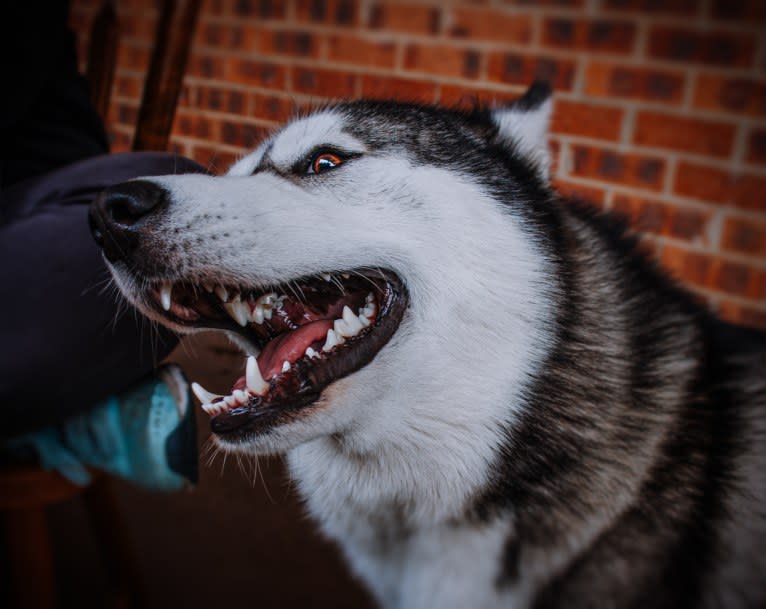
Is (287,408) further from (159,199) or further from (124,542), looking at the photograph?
(124,542)

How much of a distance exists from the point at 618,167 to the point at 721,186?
0.21 meters

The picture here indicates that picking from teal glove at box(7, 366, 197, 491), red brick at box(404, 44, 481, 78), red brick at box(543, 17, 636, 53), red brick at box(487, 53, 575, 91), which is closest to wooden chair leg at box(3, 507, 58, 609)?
teal glove at box(7, 366, 197, 491)

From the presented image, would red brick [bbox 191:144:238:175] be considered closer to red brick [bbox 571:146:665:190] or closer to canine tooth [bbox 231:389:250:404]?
canine tooth [bbox 231:389:250:404]

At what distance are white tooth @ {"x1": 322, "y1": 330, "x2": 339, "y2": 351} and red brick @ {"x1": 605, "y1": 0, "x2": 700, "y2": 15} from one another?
1008 millimetres

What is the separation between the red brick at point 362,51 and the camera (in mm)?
1175

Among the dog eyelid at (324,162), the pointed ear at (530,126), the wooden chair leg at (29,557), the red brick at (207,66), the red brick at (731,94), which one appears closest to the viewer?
the dog eyelid at (324,162)

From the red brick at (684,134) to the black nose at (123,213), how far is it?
1.06 m

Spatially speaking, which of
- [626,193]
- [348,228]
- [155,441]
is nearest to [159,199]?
[348,228]

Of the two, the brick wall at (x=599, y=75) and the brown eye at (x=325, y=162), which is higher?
the brick wall at (x=599, y=75)

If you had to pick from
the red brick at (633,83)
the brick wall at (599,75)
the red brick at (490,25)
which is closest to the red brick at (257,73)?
the brick wall at (599,75)

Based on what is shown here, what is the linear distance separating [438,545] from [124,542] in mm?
767

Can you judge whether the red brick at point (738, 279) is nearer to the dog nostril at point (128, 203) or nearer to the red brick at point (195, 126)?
the red brick at point (195, 126)

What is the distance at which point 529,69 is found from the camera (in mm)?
1265

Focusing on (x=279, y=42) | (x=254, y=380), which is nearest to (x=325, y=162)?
(x=254, y=380)
